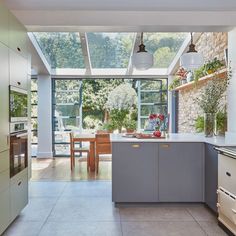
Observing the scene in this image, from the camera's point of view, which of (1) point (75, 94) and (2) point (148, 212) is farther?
(1) point (75, 94)

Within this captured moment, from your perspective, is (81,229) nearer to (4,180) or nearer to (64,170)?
(4,180)

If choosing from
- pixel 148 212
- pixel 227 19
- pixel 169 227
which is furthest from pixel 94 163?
pixel 227 19

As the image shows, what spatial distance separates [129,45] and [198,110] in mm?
2110

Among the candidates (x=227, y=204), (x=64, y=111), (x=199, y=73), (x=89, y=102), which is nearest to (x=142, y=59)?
(x=199, y=73)

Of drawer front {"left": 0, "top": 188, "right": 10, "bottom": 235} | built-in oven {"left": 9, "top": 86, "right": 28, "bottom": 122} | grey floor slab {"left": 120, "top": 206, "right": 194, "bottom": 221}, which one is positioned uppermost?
built-in oven {"left": 9, "top": 86, "right": 28, "bottom": 122}

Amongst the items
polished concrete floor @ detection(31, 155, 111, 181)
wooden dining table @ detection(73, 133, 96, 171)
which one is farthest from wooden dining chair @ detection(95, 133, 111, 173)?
polished concrete floor @ detection(31, 155, 111, 181)

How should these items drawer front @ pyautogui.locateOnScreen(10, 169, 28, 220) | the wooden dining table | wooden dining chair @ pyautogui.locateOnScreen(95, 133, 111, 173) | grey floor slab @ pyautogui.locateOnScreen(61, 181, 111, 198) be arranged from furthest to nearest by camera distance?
the wooden dining table
wooden dining chair @ pyautogui.locateOnScreen(95, 133, 111, 173)
grey floor slab @ pyautogui.locateOnScreen(61, 181, 111, 198)
drawer front @ pyautogui.locateOnScreen(10, 169, 28, 220)

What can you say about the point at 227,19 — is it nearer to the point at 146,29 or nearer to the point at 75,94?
the point at 146,29

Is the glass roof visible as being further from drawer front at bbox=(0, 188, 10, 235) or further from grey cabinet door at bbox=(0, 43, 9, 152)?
drawer front at bbox=(0, 188, 10, 235)

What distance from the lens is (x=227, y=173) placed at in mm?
3062

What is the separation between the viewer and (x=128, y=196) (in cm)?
405

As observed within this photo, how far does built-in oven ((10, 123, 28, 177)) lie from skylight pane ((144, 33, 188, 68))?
11.7 ft

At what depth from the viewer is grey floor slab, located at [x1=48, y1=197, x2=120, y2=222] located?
3602 mm

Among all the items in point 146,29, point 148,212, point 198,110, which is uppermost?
point 146,29
